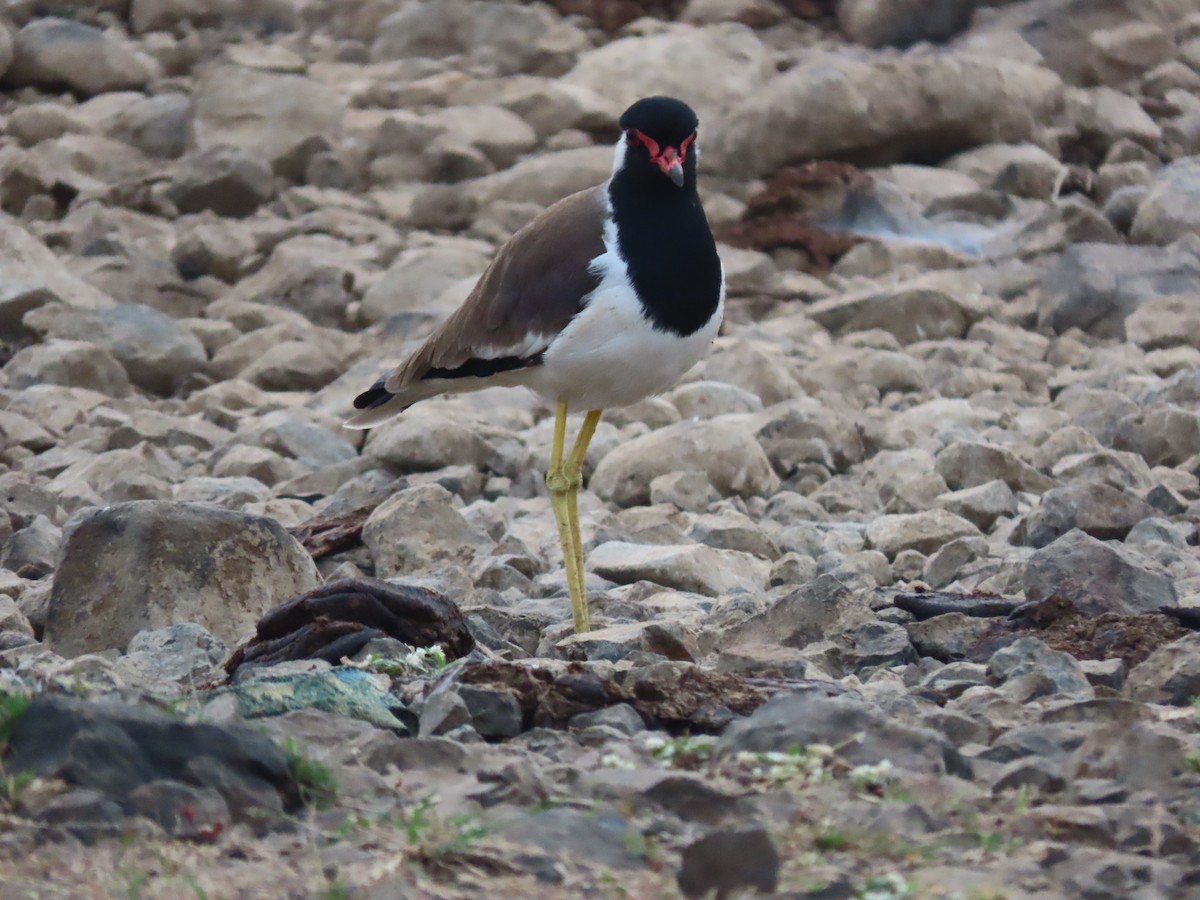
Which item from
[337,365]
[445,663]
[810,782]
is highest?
[810,782]

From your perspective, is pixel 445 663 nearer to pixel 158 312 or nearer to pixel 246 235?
pixel 158 312

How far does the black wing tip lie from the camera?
7.34 m

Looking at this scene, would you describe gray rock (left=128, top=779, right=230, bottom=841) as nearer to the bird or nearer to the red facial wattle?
the bird

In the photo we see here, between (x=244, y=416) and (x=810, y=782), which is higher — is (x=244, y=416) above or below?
below

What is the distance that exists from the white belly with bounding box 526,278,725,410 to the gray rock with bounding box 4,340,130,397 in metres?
4.72

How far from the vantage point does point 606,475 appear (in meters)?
8.33

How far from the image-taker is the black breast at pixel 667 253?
6.17m

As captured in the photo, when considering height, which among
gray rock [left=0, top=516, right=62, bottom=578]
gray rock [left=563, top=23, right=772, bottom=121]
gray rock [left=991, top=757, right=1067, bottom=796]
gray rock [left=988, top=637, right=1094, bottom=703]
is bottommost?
gray rock [left=0, top=516, right=62, bottom=578]

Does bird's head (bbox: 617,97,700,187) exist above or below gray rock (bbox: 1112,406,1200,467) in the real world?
above

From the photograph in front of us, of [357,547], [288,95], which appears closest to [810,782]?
[357,547]

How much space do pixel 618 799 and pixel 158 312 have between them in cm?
832

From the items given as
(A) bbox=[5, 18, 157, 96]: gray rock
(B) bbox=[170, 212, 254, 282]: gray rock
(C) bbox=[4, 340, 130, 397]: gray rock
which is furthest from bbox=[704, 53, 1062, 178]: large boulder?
(C) bbox=[4, 340, 130, 397]: gray rock

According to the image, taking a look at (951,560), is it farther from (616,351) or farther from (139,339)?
(139,339)

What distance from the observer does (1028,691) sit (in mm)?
4648
